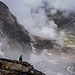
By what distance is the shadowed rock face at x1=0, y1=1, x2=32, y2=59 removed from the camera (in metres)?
146

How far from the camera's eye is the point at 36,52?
18538 centimetres

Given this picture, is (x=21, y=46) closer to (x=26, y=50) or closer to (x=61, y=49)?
(x=26, y=50)

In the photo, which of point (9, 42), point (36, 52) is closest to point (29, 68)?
point (9, 42)

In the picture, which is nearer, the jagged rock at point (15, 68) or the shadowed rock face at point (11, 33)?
the jagged rock at point (15, 68)

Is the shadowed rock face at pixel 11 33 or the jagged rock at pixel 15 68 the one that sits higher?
the shadowed rock face at pixel 11 33

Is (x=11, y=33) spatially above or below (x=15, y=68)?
above

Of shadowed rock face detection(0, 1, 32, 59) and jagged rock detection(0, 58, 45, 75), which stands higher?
shadowed rock face detection(0, 1, 32, 59)

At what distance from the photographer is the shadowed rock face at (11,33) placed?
146450 millimetres

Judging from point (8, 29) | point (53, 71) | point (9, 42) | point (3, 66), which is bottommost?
point (3, 66)

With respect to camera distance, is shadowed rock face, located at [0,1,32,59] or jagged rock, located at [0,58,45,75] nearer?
jagged rock, located at [0,58,45,75]

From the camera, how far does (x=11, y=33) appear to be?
159 metres

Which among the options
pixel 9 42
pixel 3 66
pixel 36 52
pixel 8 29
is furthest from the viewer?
pixel 36 52

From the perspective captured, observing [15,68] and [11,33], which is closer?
[15,68]

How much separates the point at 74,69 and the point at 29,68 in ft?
348
